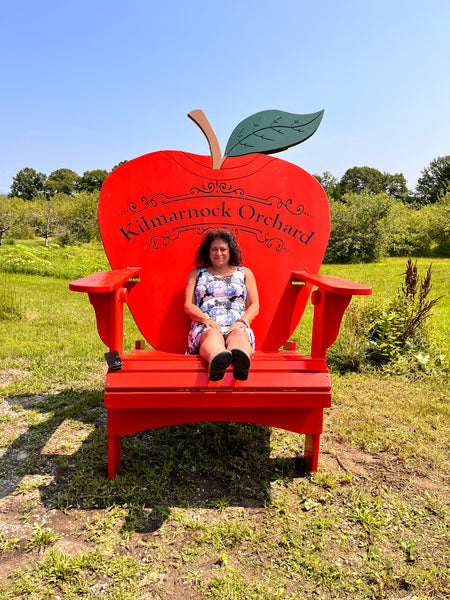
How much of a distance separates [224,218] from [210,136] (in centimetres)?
58

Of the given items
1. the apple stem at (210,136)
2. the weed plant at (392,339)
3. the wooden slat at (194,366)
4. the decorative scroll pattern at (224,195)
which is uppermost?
→ the apple stem at (210,136)

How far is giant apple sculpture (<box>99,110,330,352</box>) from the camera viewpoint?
2922 mm

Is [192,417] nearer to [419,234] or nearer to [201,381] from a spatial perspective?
[201,381]

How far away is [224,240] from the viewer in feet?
→ 9.12

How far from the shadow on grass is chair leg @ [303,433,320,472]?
56mm

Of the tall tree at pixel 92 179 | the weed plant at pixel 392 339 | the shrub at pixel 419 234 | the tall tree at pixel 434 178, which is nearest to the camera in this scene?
the weed plant at pixel 392 339

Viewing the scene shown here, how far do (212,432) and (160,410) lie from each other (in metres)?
0.81

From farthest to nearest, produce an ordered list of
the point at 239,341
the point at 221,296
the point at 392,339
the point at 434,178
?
the point at 434,178
the point at 392,339
the point at 221,296
the point at 239,341

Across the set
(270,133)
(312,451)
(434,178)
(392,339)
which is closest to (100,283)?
(312,451)

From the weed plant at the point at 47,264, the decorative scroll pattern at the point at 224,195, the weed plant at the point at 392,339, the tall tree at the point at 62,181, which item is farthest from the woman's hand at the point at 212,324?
the tall tree at the point at 62,181

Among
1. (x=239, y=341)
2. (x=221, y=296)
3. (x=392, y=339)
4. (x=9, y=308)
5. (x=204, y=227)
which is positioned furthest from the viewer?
(x=9, y=308)

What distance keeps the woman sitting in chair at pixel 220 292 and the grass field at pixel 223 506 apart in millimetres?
688

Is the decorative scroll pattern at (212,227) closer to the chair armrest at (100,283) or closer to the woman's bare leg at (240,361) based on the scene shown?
the chair armrest at (100,283)

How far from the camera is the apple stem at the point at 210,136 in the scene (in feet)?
9.98
